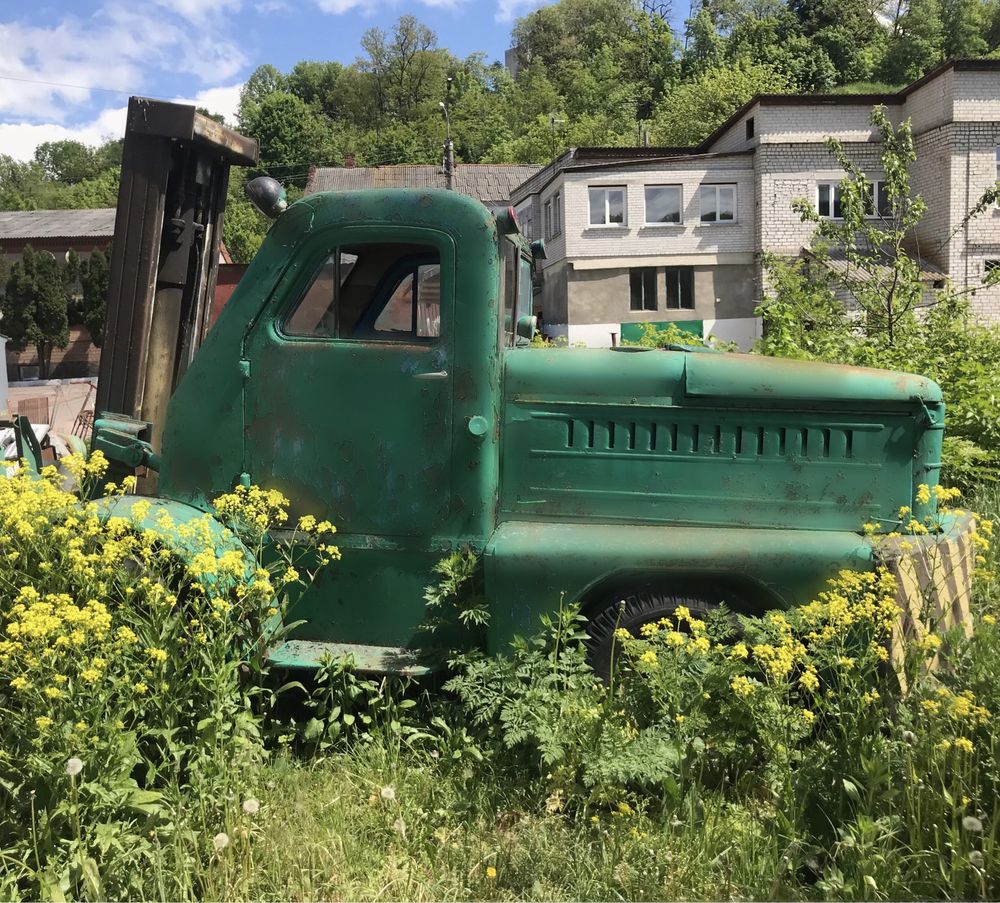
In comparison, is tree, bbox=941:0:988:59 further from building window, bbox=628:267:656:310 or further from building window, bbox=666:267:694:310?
building window, bbox=628:267:656:310

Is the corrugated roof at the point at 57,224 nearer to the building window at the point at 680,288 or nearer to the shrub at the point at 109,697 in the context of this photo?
the building window at the point at 680,288

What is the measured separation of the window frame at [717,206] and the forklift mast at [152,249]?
30.7m

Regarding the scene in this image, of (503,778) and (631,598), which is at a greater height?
(631,598)

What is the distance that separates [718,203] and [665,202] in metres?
2.04

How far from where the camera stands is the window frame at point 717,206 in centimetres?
3306

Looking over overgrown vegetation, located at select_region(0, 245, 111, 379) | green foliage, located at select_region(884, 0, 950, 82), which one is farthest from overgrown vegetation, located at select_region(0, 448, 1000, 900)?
green foliage, located at select_region(884, 0, 950, 82)

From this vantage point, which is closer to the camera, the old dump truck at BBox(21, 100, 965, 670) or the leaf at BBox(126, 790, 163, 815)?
the leaf at BBox(126, 790, 163, 815)

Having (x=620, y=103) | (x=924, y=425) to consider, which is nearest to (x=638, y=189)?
(x=924, y=425)

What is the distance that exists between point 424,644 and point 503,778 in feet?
2.35

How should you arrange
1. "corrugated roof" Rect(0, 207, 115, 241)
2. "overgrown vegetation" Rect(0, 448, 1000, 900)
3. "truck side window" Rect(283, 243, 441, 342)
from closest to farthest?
"overgrown vegetation" Rect(0, 448, 1000, 900)
"truck side window" Rect(283, 243, 441, 342)
"corrugated roof" Rect(0, 207, 115, 241)

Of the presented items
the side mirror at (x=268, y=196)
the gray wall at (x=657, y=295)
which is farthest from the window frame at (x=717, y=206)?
the side mirror at (x=268, y=196)

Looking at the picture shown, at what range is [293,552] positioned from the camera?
3803 mm

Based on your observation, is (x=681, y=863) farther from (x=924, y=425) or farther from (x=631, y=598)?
(x=924, y=425)

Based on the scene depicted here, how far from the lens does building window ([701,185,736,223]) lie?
33094 mm
